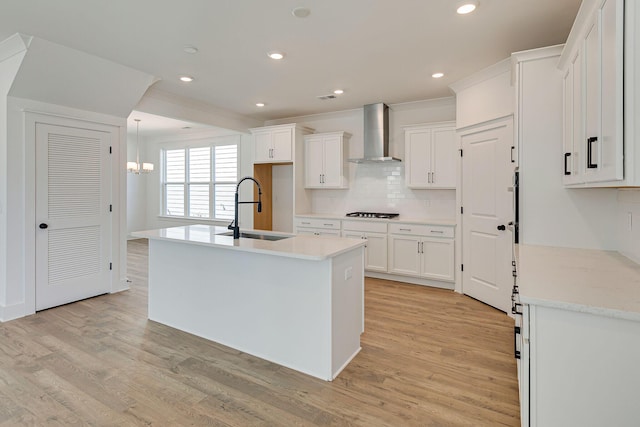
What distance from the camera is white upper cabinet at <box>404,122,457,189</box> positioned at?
4703 millimetres

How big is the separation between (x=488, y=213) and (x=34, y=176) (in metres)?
5.10

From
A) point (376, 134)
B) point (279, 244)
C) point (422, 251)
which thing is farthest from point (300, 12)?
point (422, 251)

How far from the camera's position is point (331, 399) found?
2170mm

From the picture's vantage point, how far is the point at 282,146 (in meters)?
5.86

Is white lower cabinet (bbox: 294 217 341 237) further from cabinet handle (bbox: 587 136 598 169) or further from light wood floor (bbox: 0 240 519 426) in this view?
cabinet handle (bbox: 587 136 598 169)

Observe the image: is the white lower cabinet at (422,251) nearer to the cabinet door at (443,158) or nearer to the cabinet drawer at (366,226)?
the cabinet drawer at (366,226)

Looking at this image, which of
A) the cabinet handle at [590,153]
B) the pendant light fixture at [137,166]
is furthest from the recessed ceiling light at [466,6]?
the pendant light fixture at [137,166]

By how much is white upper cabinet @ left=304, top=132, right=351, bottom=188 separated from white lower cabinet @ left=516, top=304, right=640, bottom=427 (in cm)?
442

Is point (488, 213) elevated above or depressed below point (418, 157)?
below

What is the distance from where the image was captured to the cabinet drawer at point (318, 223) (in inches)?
215

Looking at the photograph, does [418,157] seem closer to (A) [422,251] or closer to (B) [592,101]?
(A) [422,251]

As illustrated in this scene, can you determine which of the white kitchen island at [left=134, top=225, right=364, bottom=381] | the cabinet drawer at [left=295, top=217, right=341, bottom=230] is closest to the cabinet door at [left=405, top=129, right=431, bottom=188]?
the cabinet drawer at [left=295, top=217, right=341, bottom=230]

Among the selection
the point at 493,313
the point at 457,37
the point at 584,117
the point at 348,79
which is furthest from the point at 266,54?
the point at 493,313

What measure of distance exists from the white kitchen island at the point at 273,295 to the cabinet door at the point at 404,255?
2.16 m
